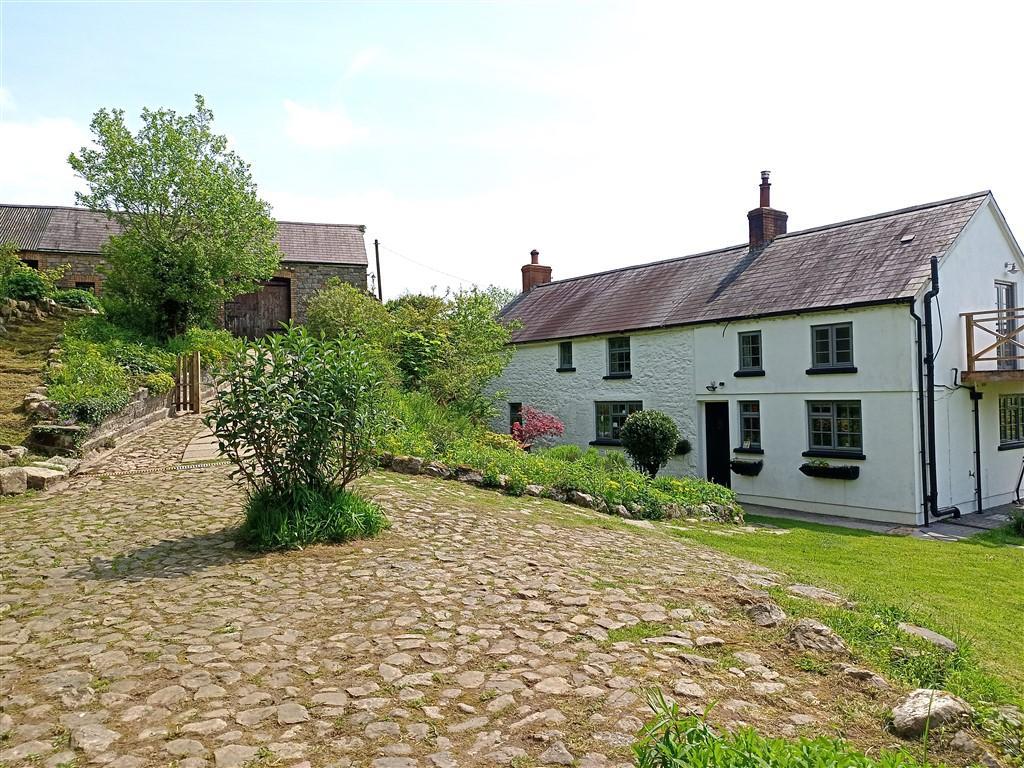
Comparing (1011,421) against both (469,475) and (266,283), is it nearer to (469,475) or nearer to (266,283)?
(469,475)

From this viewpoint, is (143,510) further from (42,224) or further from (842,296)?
(42,224)

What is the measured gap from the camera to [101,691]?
14.5 feet

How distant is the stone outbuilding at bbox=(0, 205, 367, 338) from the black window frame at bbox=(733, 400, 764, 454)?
17.7 m

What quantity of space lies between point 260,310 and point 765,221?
2032 cm

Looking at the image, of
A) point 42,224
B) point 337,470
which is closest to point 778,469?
point 337,470

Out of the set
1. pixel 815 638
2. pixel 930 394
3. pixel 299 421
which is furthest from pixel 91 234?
pixel 815 638

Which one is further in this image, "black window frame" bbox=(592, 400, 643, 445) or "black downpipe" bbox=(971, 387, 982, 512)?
"black window frame" bbox=(592, 400, 643, 445)

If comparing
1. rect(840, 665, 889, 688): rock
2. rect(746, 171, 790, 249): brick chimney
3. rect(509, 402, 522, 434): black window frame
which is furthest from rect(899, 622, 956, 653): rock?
rect(509, 402, 522, 434): black window frame

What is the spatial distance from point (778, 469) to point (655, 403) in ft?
15.8

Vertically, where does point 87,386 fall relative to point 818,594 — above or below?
above

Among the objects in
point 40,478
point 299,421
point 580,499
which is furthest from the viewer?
point 580,499

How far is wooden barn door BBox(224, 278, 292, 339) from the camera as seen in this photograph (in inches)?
1160

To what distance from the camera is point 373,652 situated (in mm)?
5074

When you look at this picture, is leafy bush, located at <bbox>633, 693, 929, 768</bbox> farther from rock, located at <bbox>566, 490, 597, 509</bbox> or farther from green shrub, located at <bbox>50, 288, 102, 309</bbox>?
green shrub, located at <bbox>50, 288, 102, 309</bbox>
